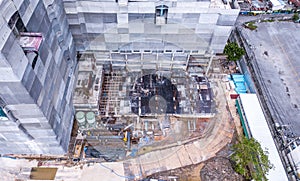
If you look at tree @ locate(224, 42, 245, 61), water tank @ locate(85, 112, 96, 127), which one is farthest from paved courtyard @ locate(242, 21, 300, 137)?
water tank @ locate(85, 112, 96, 127)

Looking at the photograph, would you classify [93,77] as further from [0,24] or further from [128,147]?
[0,24]

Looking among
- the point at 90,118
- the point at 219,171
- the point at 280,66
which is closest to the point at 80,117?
the point at 90,118

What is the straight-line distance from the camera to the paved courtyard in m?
32.1

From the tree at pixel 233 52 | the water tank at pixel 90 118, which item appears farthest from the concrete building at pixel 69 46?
the tree at pixel 233 52

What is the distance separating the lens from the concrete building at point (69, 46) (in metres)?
17.1

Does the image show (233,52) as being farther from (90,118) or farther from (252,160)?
(90,118)

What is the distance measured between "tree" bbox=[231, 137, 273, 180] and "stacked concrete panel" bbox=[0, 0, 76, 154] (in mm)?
18832

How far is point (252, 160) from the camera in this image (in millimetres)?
24828

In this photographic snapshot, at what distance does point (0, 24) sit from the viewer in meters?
14.4

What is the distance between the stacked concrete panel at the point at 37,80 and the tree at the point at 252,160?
18832 millimetres

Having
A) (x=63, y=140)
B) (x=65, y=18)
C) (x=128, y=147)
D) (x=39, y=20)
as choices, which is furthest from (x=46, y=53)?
(x=128, y=147)

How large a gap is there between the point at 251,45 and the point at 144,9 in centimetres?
2183

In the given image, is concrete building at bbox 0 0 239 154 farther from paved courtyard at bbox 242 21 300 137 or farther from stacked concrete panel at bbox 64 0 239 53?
paved courtyard at bbox 242 21 300 137

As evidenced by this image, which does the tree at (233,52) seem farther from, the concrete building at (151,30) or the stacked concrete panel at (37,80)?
the stacked concrete panel at (37,80)
